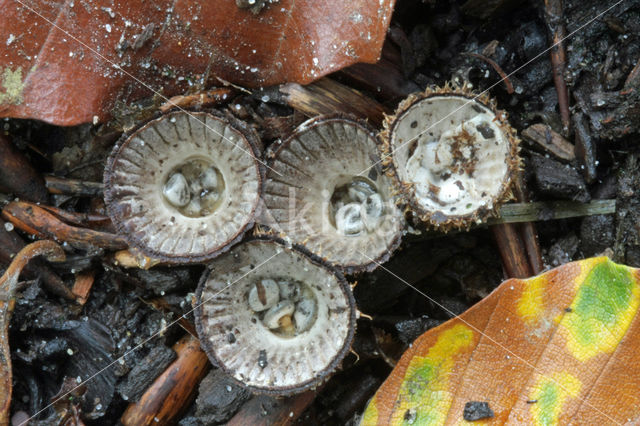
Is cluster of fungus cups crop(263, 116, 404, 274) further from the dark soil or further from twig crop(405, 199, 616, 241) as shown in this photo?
twig crop(405, 199, 616, 241)

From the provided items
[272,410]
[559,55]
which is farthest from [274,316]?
[559,55]

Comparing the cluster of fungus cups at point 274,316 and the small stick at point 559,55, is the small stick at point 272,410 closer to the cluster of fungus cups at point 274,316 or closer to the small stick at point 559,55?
the cluster of fungus cups at point 274,316

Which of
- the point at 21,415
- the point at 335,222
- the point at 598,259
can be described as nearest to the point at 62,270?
the point at 21,415

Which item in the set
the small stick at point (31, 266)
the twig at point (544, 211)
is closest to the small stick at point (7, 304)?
the small stick at point (31, 266)

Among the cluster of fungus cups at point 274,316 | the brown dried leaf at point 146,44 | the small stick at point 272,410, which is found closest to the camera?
the brown dried leaf at point 146,44

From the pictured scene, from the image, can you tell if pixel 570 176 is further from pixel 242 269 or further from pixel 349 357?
pixel 242 269

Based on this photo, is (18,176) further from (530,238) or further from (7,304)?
(530,238)

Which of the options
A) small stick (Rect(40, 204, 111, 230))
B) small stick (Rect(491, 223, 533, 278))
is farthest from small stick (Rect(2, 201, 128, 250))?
small stick (Rect(491, 223, 533, 278))
